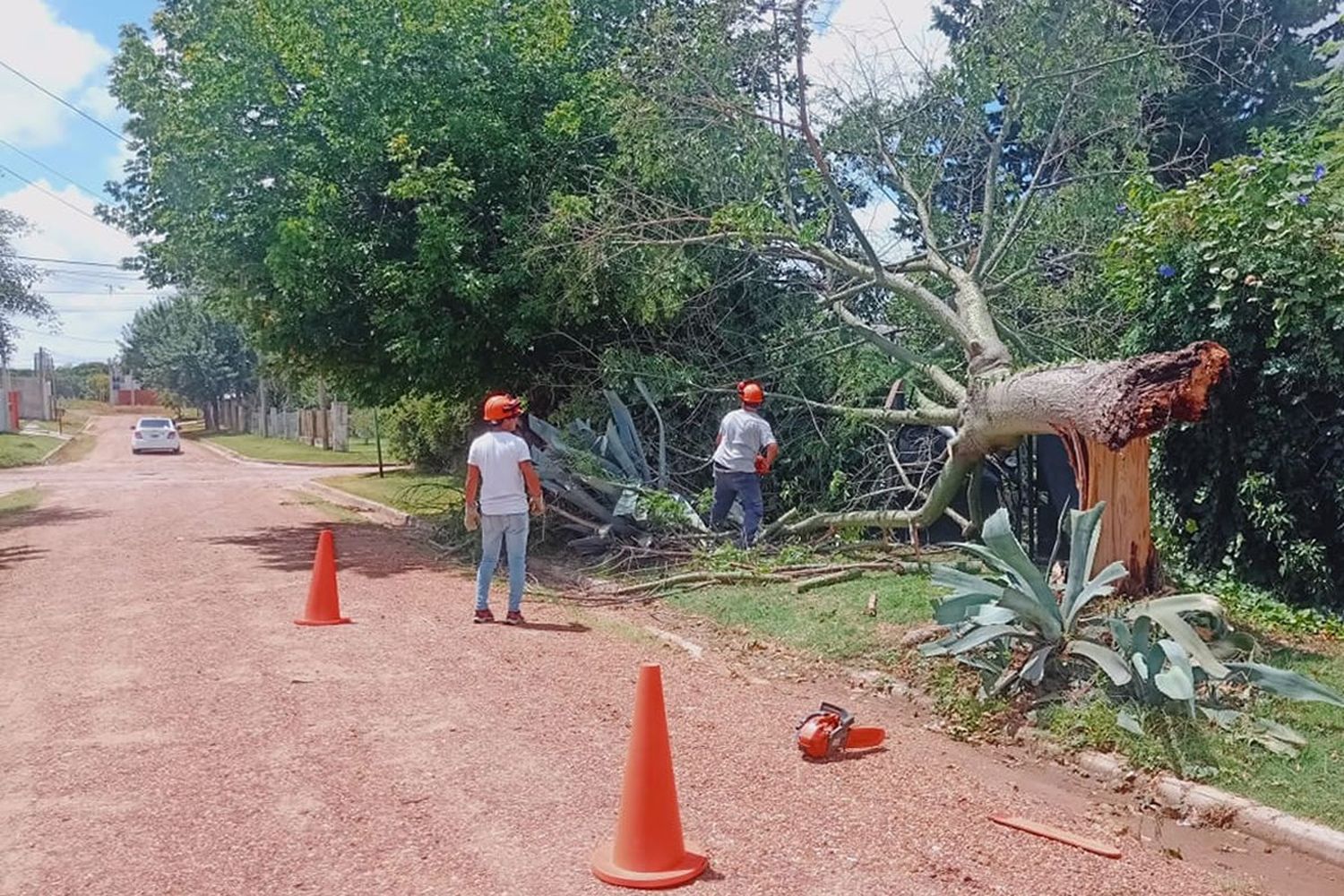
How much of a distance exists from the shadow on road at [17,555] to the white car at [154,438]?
30236 millimetres

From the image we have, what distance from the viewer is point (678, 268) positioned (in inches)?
448

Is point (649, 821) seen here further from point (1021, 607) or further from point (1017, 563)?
point (1017, 563)

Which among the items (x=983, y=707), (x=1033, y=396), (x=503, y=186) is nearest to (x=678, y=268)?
(x=503, y=186)

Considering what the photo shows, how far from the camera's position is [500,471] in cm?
827

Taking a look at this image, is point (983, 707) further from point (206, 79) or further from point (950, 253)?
point (206, 79)

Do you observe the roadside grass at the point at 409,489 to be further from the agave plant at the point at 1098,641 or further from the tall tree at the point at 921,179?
the agave plant at the point at 1098,641

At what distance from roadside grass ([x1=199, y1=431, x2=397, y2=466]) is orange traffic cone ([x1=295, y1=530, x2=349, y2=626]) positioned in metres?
22.5

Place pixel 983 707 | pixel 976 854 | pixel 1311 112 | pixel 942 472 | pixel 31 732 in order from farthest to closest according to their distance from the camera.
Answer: pixel 1311 112
pixel 942 472
pixel 983 707
pixel 31 732
pixel 976 854

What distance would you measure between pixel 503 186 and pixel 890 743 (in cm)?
903

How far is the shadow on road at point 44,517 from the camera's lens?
1601 centimetres

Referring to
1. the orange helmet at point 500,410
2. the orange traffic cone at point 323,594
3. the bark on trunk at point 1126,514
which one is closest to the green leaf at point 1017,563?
the bark on trunk at point 1126,514

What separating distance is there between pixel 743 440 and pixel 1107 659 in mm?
4935

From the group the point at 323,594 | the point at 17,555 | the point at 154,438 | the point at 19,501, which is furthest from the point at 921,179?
the point at 154,438

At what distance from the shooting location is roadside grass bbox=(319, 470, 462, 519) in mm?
16594
